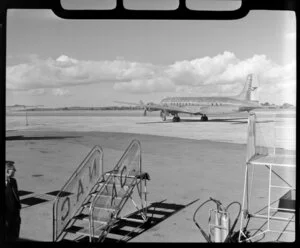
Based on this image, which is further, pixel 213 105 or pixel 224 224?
pixel 213 105

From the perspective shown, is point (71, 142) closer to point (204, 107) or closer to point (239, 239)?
point (239, 239)

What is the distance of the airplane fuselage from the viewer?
26812mm

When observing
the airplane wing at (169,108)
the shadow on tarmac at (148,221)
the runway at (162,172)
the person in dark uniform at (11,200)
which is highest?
the airplane wing at (169,108)

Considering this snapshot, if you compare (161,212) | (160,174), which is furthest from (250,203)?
(160,174)

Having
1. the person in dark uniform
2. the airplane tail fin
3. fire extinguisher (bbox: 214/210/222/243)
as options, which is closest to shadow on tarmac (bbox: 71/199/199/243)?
the person in dark uniform

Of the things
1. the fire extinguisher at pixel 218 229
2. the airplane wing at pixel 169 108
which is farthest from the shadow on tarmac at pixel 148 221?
the airplane wing at pixel 169 108

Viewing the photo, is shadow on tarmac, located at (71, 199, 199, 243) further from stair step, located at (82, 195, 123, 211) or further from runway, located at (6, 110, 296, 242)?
stair step, located at (82, 195, 123, 211)

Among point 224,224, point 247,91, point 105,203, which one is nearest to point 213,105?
point 247,91

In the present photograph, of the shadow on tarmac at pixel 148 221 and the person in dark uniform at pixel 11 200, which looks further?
the shadow on tarmac at pixel 148 221

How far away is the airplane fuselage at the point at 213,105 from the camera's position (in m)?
26.8

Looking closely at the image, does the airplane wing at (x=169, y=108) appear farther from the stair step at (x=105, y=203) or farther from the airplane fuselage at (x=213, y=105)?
the stair step at (x=105, y=203)

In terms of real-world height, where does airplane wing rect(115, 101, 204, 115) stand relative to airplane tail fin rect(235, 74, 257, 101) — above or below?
below

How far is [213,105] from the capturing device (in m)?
26.9

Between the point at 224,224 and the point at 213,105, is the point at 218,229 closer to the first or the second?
the point at 224,224
